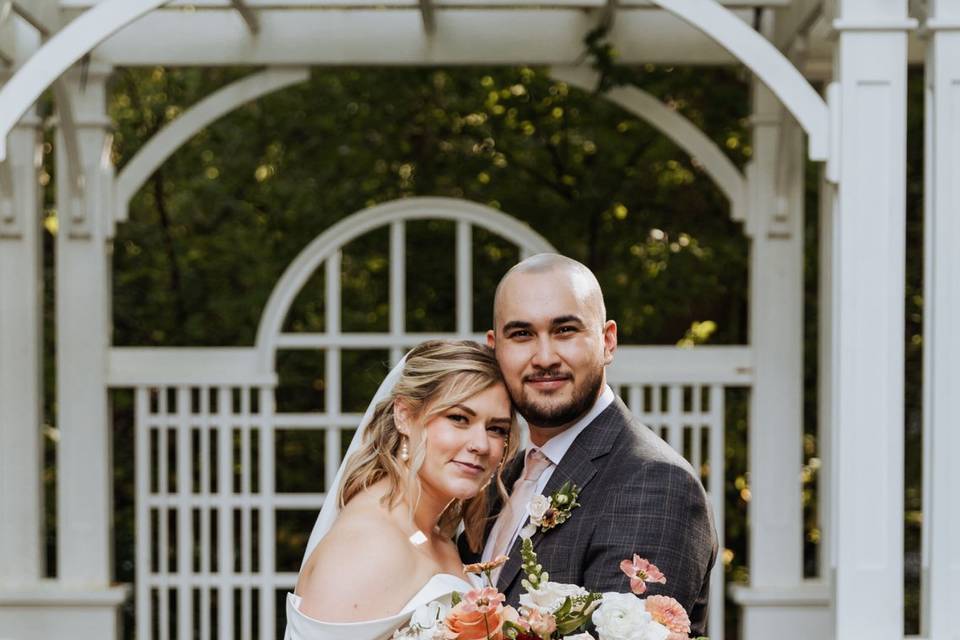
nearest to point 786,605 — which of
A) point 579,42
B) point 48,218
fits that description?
point 579,42

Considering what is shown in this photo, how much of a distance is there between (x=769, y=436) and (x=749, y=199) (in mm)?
967

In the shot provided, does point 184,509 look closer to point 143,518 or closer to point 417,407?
point 143,518

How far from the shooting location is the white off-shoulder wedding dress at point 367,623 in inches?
111

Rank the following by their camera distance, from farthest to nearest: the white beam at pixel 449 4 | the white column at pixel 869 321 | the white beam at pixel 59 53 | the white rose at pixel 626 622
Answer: the white beam at pixel 449 4 → the white beam at pixel 59 53 → the white column at pixel 869 321 → the white rose at pixel 626 622

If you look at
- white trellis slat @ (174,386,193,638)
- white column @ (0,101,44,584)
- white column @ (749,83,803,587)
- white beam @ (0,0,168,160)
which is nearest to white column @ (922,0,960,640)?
white column @ (749,83,803,587)

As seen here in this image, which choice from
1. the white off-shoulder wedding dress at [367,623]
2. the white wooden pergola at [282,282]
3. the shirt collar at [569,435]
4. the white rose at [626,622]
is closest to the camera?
the white rose at [626,622]

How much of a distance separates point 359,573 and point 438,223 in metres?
5.67

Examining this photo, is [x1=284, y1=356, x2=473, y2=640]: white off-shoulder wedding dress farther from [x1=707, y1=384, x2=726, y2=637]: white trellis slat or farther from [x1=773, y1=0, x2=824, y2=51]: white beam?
[x1=707, y1=384, x2=726, y2=637]: white trellis slat

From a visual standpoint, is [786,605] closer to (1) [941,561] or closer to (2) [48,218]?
(1) [941,561]

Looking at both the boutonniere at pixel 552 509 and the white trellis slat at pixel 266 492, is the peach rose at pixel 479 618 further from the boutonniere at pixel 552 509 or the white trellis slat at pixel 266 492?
the white trellis slat at pixel 266 492

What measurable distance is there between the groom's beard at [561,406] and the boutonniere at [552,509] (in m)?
0.15

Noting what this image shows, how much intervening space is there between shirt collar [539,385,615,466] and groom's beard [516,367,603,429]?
4 centimetres

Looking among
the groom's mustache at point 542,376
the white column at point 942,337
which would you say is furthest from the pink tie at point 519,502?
the white column at point 942,337

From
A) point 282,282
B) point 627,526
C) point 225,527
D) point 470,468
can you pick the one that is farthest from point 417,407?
point 225,527
